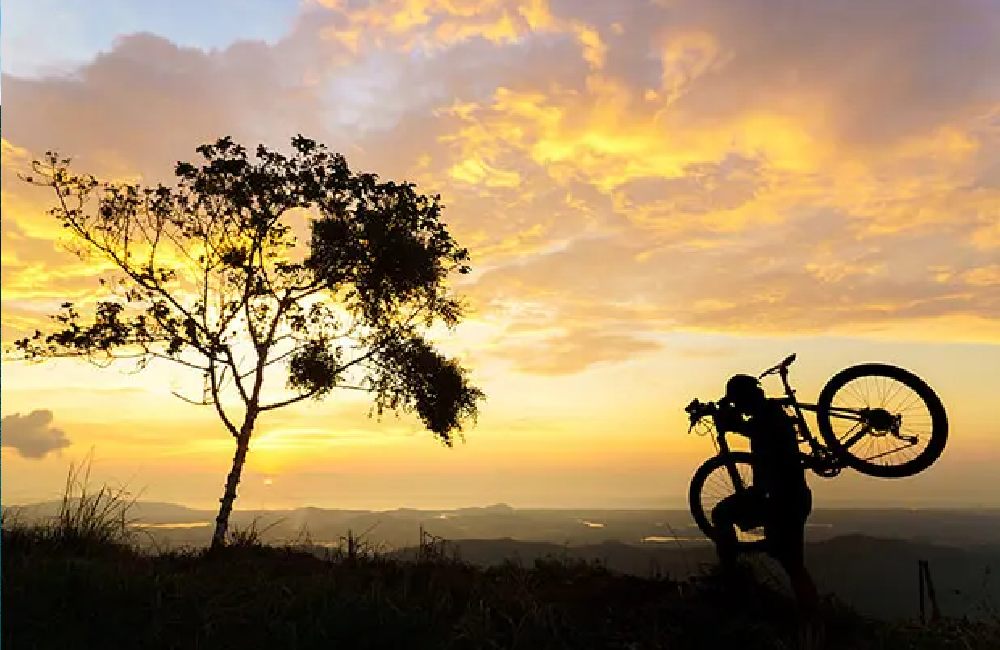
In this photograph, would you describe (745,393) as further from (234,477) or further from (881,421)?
(234,477)

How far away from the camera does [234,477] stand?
2388 cm

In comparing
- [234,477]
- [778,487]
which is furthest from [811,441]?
[234,477]

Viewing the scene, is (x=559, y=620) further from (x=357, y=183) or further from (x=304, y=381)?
(x=357, y=183)

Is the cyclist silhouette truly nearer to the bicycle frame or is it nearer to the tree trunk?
the bicycle frame

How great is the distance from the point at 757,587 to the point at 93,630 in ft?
32.1

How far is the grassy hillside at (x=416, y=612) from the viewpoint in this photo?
11445 millimetres

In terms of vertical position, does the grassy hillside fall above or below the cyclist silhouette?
below

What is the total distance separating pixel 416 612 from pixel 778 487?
563cm

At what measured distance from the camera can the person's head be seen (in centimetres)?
1260

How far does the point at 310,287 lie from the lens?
84.8ft

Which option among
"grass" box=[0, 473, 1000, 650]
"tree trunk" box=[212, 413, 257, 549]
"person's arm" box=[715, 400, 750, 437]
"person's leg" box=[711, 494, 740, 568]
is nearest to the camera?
"grass" box=[0, 473, 1000, 650]

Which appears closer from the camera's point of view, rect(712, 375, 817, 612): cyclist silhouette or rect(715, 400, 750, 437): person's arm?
rect(712, 375, 817, 612): cyclist silhouette

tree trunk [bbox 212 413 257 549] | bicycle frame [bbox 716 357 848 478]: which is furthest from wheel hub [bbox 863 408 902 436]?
tree trunk [bbox 212 413 257 549]

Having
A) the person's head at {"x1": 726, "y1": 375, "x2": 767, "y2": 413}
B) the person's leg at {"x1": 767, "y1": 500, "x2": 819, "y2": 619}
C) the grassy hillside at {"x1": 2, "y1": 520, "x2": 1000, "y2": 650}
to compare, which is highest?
the person's head at {"x1": 726, "y1": 375, "x2": 767, "y2": 413}
